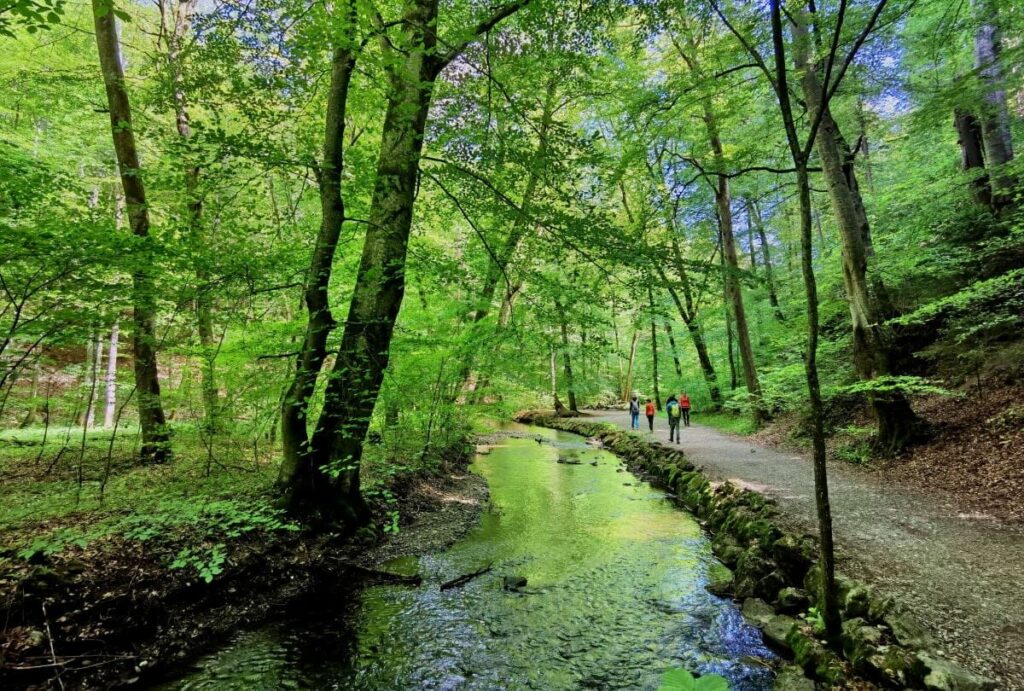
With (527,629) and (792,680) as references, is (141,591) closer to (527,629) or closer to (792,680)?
(527,629)

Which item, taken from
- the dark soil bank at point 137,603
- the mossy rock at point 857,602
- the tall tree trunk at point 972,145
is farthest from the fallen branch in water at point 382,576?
the tall tree trunk at point 972,145

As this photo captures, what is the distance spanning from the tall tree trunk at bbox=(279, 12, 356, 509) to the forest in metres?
0.05

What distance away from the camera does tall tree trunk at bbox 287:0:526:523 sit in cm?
657

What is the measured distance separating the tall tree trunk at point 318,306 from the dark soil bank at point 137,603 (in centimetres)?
98

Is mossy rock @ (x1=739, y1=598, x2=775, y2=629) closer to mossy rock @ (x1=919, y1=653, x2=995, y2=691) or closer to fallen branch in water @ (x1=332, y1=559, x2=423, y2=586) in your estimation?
mossy rock @ (x1=919, y1=653, x2=995, y2=691)

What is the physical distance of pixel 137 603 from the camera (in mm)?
4289

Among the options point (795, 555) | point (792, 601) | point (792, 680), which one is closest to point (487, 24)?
point (795, 555)

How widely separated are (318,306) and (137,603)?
3746 millimetres

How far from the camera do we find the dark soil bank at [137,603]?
3.63m

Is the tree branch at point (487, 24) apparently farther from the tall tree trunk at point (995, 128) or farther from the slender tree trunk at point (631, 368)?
the slender tree trunk at point (631, 368)

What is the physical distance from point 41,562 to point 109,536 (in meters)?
0.70

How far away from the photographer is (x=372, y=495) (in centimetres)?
807

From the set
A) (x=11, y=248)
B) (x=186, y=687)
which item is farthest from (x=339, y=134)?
(x=186, y=687)

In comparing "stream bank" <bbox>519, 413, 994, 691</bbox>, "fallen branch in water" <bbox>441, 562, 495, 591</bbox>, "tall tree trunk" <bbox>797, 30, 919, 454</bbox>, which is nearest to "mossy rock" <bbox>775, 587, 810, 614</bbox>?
"stream bank" <bbox>519, 413, 994, 691</bbox>
